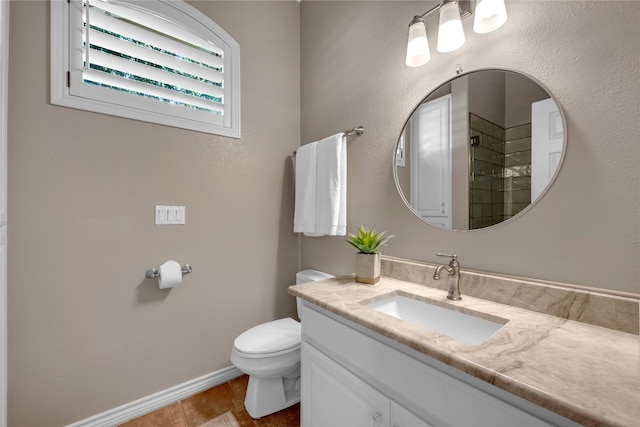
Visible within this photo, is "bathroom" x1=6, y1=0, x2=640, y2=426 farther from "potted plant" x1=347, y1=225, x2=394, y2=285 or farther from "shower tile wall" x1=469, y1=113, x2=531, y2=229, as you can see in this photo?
"potted plant" x1=347, y1=225, x2=394, y2=285

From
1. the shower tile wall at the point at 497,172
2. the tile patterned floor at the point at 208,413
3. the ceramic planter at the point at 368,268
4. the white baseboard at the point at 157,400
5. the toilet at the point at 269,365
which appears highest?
the shower tile wall at the point at 497,172

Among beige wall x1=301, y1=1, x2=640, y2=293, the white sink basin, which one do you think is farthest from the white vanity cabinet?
beige wall x1=301, y1=1, x2=640, y2=293

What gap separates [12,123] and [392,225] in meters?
1.90

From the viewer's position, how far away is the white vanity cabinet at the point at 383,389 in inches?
23.8

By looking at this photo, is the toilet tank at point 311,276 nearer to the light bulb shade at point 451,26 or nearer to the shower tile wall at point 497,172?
the shower tile wall at point 497,172

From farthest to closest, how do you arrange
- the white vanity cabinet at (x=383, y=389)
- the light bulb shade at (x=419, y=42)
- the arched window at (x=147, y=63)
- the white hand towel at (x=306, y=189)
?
the white hand towel at (x=306, y=189), the arched window at (x=147, y=63), the light bulb shade at (x=419, y=42), the white vanity cabinet at (x=383, y=389)

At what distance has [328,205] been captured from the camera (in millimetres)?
1677

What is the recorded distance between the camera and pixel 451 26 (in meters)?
1.09

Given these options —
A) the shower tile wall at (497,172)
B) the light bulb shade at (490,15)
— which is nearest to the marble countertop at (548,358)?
the shower tile wall at (497,172)

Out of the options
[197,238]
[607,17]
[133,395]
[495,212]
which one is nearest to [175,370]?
[133,395]

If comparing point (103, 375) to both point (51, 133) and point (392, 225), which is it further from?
point (392, 225)

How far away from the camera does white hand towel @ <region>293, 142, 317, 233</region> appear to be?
180cm

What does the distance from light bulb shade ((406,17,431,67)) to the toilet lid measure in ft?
5.20

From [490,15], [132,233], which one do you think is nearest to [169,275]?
[132,233]
